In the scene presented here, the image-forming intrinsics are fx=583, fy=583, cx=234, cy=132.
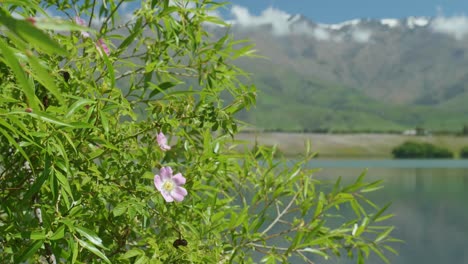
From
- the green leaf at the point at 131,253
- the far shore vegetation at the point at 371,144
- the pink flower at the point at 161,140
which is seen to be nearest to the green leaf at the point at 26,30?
the green leaf at the point at 131,253

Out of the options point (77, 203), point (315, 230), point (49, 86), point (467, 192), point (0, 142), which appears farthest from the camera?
point (467, 192)

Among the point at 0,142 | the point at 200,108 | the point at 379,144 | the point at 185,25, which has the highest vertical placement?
the point at 185,25

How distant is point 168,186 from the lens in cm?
248

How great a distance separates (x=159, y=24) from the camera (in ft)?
10.6

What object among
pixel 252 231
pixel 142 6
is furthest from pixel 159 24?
pixel 252 231

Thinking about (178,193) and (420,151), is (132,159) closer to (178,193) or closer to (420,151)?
(178,193)

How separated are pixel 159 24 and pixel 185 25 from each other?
14cm

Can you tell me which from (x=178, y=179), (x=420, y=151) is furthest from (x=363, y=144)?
(x=178, y=179)

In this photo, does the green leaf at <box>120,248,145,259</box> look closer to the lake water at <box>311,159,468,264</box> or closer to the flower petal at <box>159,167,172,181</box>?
the flower petal at <box>159,167,172,181</box>

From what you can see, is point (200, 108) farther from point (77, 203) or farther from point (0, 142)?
point (0, 142)

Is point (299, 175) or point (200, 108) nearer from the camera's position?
point (200, 108)

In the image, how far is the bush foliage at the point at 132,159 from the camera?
2.13 metres

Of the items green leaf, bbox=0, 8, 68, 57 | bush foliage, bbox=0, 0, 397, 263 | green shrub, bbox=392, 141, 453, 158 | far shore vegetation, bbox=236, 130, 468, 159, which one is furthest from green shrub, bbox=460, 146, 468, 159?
green leaf, bbox=0, 8, 68, 57

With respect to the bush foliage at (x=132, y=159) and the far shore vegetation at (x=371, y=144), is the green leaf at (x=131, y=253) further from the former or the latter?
the far shore vegetation at (x=371, y=144)
